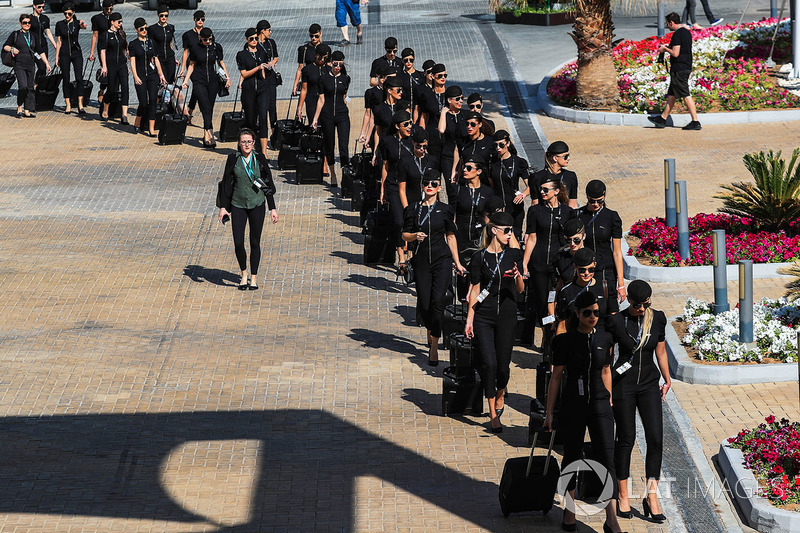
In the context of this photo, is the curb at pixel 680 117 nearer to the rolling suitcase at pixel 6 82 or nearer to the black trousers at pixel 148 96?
the black trousers at pixel 148 96

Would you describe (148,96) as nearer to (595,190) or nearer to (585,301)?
(595,190)

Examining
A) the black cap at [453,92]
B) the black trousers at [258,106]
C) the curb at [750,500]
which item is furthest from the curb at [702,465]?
the black trousers at [258,106]

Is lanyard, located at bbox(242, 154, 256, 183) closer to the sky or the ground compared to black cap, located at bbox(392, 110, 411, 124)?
closer to the ground

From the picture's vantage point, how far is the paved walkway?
9.05 m

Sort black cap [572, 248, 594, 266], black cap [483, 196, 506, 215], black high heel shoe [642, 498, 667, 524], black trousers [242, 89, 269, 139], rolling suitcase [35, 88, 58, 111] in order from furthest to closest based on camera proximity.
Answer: rolling suitcase [35, 88, 58, 111], black trousers [242, 89, 269, 139], black cap [483, 196, 506, 215], black cap [572, 248, 594, 266], black high heel shoe [642, 498, 667, 524]

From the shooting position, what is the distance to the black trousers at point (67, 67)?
23.9m

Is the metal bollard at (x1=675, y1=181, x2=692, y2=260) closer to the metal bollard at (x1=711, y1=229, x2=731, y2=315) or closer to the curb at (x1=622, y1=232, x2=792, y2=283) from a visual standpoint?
the curb at (x1=622, y1=232, x2=792, y2=283)

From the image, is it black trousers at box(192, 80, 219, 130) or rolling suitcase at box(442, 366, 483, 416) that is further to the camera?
black trousers at box(192, 80, 219, 130)

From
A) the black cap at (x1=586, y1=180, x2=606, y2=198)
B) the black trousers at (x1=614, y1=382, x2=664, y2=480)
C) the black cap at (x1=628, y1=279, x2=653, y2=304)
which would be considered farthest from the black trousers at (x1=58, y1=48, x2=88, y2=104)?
the black trousers at (x1=614, y1=382, x2=664, y2=480)

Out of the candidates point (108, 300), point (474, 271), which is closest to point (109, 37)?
point (108, 300)

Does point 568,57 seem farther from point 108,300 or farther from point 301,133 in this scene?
point 108,300

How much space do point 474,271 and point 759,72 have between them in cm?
1555

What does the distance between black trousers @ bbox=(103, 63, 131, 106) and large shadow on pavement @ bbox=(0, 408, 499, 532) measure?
1322 cm

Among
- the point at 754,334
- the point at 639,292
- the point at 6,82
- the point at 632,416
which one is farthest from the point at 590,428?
the point at 6,82
